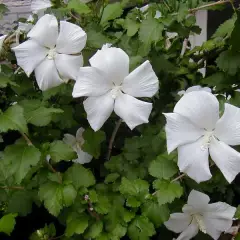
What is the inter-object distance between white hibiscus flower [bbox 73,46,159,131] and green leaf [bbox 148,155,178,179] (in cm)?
9

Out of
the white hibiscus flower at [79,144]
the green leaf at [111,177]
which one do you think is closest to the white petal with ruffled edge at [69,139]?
the white hibiscus flower at [79,144]

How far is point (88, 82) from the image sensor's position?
894 mm

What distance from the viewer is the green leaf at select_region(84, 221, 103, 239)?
0.95 meters

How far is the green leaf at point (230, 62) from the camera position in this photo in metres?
1.01

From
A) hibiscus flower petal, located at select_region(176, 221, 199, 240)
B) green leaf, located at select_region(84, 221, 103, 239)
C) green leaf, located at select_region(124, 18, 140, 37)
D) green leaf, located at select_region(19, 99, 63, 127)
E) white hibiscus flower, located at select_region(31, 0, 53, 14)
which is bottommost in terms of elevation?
hibiscus flower petal, located at select_region(176, 221, 199, 240)

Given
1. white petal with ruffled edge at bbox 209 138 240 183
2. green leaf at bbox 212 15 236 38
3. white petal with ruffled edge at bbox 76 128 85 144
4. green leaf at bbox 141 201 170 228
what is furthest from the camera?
white petal with ruffled edge at bbox 76 128 85 144

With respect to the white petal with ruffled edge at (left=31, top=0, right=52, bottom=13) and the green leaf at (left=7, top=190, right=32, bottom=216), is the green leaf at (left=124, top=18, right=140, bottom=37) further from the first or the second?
the green leaf at (left=7, top=190, right=32, bottom=216)

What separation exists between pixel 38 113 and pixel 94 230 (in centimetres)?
26

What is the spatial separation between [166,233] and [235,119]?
428 mm

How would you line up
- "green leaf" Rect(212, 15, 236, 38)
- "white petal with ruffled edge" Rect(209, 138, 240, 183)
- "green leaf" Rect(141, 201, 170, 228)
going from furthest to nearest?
1. "green leaf" Rect(212, 15, 236, 38)
2. "green leaf" Rect(141, 201, 170, 228)
3. "white petal with ruffled edge" Rect(209, 138, 240, 183)

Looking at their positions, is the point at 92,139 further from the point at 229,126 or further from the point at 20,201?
the point at 229,126

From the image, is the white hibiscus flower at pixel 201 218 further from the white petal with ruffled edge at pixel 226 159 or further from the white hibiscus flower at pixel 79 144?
the white hibiscus flower at pixel 79 144

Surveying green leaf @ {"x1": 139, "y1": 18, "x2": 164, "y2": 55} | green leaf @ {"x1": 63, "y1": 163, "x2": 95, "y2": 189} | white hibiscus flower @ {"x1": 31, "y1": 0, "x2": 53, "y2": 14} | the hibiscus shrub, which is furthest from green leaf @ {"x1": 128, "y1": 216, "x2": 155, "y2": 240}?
white hibiscus flower @ {"x1": 31, "y1": 0, "x2": 53, "y2": 14}

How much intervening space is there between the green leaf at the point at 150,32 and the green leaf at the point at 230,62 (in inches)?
6.0
